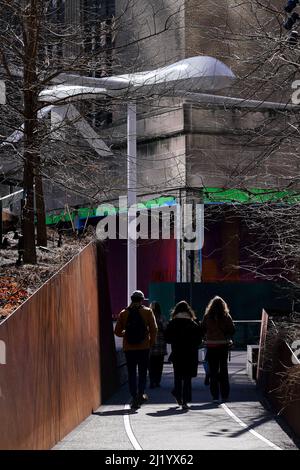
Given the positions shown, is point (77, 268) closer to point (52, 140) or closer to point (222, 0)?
point (52, 140)

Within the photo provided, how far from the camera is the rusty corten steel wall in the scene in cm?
908

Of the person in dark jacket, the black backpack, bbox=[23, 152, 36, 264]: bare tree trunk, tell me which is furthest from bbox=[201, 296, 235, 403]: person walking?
bbox=[23, 152, 36, 264]: bare tree trunk

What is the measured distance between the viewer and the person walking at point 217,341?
15922 mm

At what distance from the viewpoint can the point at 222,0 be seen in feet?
56.2

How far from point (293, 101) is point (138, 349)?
165 inches

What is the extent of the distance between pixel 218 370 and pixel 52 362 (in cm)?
539

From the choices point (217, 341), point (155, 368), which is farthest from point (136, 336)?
point (155, 368)

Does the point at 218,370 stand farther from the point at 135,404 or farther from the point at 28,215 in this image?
the point at 28,215

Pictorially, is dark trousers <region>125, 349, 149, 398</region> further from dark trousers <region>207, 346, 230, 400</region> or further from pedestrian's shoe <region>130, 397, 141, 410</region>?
dark trousers <region>207, 346, 230, 400</region>

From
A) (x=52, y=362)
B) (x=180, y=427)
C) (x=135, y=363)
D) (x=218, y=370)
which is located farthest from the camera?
(x=218, y=370)

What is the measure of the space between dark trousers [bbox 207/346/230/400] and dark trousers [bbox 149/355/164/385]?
228 centimetres

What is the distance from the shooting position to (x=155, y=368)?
18516mm

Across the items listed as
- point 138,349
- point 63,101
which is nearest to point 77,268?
point 138,349

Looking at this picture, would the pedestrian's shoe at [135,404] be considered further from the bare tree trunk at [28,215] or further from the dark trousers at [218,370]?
the bare tree trunk at [28,215]
